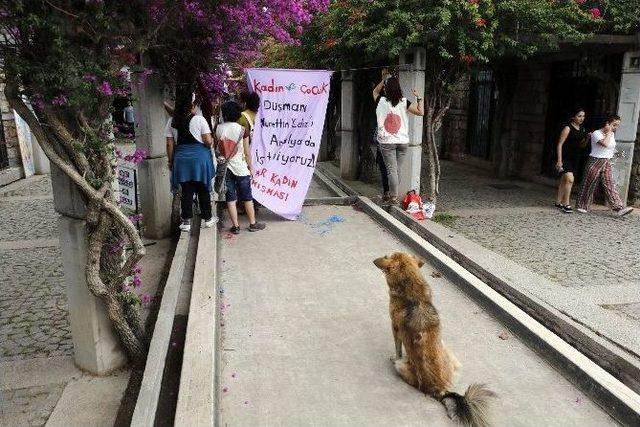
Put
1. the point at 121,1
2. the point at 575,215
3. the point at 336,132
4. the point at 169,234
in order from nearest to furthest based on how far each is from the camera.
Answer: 1. the point at 121,1
2. the point at 169,234
3. the point at 575,215
4. the point at 336,132

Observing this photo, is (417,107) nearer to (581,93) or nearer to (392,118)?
(392,118)

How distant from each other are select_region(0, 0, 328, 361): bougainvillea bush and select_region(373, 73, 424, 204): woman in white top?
3898mm

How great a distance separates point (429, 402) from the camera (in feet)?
11.1

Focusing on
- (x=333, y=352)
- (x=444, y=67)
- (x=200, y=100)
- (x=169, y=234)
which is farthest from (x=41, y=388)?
(x=444, y=67)

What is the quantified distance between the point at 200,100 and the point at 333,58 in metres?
3.86

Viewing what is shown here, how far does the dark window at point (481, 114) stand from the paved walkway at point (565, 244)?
337 cm

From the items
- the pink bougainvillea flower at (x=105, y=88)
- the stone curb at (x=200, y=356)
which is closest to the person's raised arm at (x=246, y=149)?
the stone curb at (x=200, y=356)

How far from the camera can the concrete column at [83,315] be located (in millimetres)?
3719

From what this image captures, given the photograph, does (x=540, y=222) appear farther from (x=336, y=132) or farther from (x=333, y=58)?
(x=336, y=132)

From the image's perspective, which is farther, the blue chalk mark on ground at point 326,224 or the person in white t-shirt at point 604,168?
the person in white t-shirt at point 604,168

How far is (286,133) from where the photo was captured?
7.73 m

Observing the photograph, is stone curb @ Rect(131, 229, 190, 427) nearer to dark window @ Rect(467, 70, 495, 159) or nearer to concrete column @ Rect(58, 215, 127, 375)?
concrete column @ Rect(58, 215, 127, 375)

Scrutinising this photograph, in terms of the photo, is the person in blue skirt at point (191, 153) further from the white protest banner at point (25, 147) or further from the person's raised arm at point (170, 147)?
A: the white protest banner at point (25, 147)

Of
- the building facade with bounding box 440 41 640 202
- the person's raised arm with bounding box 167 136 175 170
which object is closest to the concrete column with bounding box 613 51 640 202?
the building facade with bounding box 440 41 640 202
